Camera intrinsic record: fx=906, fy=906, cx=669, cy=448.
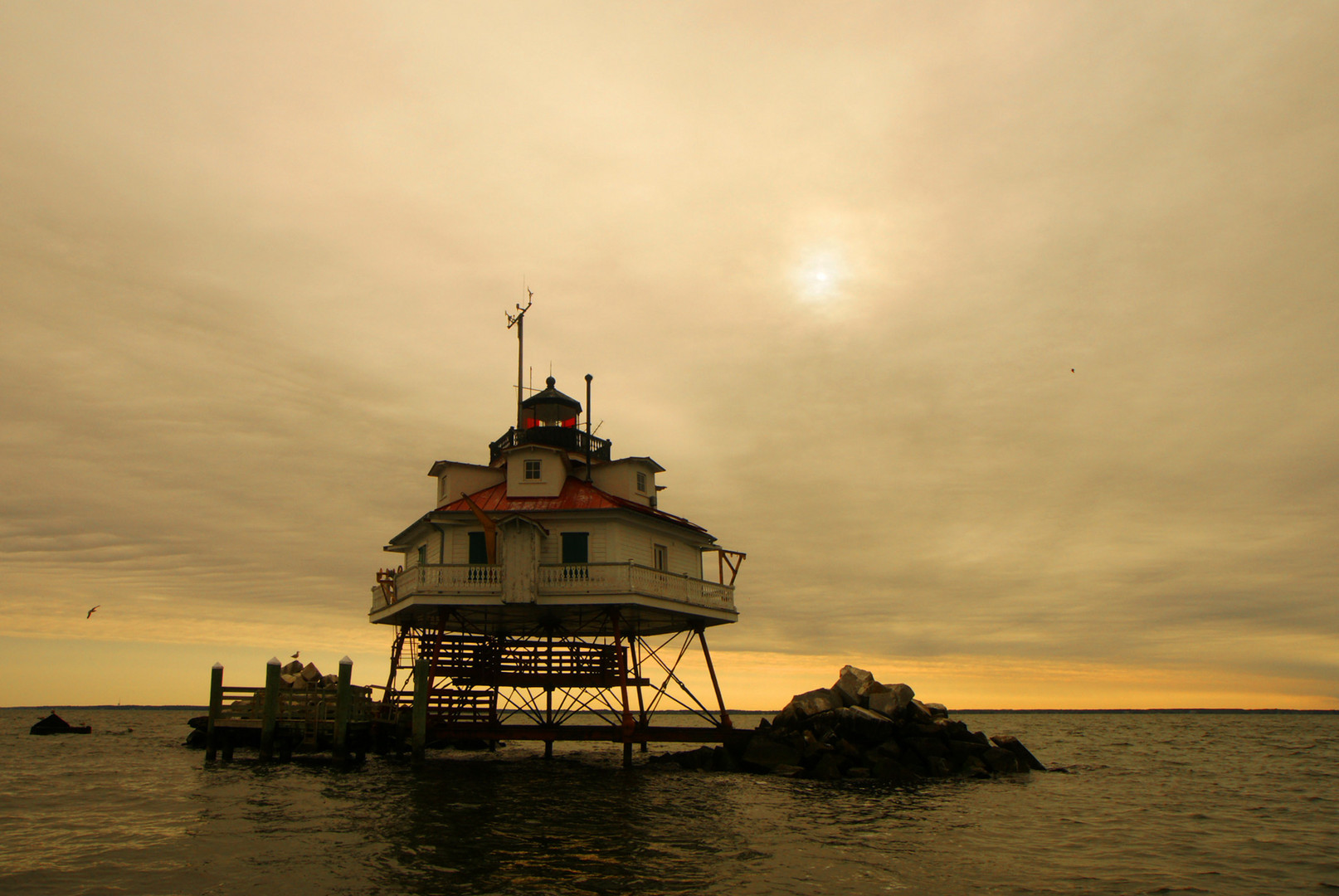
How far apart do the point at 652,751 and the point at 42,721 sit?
5669 cm

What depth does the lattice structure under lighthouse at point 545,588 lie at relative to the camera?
2994 centimetres

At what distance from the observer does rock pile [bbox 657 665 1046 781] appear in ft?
105

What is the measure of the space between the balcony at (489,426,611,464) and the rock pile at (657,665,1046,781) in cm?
1251

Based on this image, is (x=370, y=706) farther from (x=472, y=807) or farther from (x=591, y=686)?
(x=472, y=807)

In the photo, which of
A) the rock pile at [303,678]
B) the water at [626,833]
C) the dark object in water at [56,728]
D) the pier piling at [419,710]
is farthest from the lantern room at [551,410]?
the dark object in water at [56,728]

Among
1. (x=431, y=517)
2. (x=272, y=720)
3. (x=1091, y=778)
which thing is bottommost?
(x=1091, y=778)

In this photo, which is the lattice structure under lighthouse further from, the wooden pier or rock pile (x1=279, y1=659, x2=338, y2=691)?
rock pile (x1=279, y1=659, x2=338, y2=691)

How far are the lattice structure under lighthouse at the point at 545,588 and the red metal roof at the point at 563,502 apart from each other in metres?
0.08

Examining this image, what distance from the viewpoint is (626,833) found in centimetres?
1952

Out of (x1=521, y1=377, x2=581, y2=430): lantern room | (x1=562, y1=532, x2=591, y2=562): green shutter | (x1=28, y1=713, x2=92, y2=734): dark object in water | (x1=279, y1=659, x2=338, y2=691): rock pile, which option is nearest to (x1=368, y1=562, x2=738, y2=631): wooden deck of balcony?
(x1=562, y1=532, x2=591, y2=562): green shutter

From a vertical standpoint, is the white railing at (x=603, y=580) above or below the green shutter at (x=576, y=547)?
below

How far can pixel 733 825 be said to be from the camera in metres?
21.0

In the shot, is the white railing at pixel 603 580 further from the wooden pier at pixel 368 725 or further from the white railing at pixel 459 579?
the wooden pier at pixel 368 725

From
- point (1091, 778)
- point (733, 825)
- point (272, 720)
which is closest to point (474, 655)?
point (272, 720)
